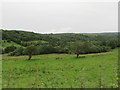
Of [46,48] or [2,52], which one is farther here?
[2,52]

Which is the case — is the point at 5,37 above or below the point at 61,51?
above

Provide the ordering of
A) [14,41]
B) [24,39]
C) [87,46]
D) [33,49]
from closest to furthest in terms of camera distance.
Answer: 1. [33,49]
2. [87,46]
3. [14,41]
4. [24,39]

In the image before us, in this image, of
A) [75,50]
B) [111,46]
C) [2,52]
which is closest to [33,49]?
[75,50]

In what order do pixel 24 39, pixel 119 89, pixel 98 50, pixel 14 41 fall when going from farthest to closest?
pixel 24 39 < pixel 14 41 < pixel 98 50 < pixel 119 89

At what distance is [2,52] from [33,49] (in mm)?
32796

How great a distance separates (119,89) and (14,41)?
9437 cm

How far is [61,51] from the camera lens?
58.9m

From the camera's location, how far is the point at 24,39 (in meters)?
105

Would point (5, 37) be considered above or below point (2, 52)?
Answer: above

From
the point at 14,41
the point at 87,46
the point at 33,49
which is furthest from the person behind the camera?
the point at 14,41

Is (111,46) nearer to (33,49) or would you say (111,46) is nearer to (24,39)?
(33,49)

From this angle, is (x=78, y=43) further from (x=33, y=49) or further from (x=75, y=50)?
(x=33, y=49)

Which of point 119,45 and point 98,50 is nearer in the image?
point 98,50

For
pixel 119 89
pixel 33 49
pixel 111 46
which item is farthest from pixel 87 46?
pixel 119 89
